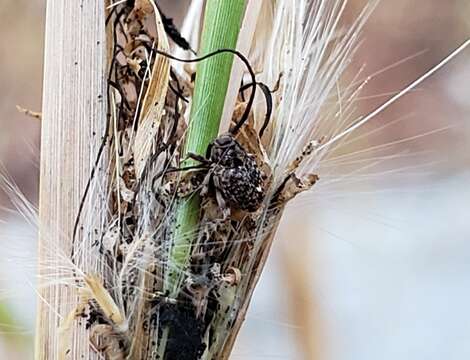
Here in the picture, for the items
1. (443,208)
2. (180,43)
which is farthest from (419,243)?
(180,43)

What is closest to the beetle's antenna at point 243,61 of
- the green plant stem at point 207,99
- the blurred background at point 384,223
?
the green plant stem at point 207,99

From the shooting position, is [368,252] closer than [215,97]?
No

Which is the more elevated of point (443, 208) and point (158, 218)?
point (443, 208)

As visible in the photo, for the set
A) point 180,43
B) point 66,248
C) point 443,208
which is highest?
point 443,208

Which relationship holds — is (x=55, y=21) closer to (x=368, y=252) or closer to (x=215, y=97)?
(x=215, y=97)

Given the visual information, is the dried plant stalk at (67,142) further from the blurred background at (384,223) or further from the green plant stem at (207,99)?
the blurred background at (384,223)

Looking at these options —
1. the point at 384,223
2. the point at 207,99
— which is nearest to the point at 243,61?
the point at 207,99

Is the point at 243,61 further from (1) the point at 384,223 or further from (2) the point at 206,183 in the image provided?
(1) the point at 384,223
